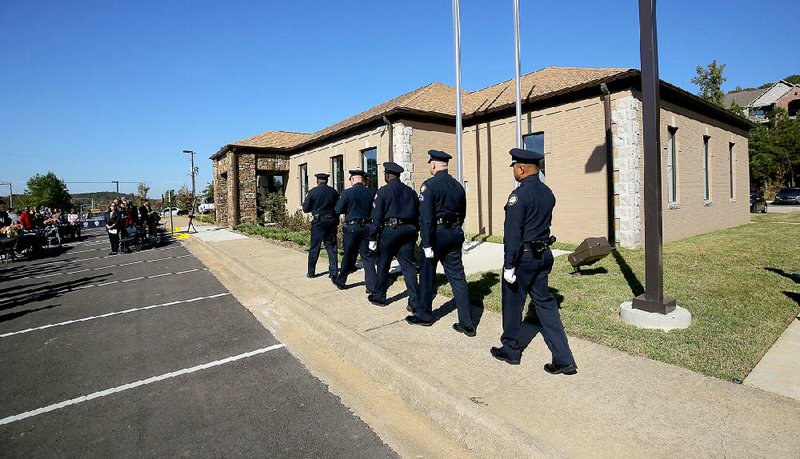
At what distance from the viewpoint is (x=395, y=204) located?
549cm

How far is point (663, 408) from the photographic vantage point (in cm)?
300

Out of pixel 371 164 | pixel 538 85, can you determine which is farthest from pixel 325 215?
pixel 538 85

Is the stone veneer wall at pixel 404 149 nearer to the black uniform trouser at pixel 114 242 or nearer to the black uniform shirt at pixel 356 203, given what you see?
the black uniform shirt at pixel 356 203

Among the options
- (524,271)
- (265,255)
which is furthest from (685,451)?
(265,255)

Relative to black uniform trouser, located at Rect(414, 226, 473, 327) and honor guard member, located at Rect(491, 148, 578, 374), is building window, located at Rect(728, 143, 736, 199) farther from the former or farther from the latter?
honor guard member, located at Rect(491, 148, 578, 374)

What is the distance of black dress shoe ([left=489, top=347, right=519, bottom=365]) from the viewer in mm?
3857

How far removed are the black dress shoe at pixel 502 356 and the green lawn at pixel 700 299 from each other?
1.11 m

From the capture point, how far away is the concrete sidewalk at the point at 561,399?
8.56 feet

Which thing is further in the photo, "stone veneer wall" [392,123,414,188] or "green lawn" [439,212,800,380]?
"stone veneer wall" [392,123,414,188]

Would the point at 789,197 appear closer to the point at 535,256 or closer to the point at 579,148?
the point at 579,148

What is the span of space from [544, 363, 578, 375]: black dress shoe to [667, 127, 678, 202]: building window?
1088 cm

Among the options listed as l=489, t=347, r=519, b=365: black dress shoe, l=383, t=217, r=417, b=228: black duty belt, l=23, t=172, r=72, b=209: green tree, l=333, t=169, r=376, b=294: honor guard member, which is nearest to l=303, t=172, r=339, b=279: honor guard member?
l=333, t=169, r=376, b=294: honor guard member

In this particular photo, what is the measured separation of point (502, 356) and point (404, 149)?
11.0m


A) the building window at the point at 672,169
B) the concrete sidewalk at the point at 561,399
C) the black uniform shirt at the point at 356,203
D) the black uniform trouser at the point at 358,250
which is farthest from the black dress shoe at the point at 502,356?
the building window at the point at 672,169
